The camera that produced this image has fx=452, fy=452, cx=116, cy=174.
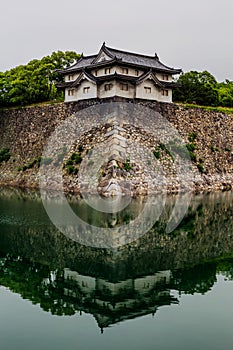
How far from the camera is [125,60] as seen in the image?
36156 mm

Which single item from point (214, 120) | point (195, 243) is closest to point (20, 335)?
point (195, 243)

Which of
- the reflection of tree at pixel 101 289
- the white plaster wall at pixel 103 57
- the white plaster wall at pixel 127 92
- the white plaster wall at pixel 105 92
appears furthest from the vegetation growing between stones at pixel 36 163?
the reflection of tree at pixel 101 289

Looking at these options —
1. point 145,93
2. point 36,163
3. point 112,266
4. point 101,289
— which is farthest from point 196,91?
point 101,289

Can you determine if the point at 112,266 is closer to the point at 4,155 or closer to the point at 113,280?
the point at 113,280

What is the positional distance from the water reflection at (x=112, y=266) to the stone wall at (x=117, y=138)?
1394 centimetres

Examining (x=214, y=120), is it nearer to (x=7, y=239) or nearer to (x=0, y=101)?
(x=0, y=101)

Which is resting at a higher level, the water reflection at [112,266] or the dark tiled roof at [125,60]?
the dark tiled roof at [125,60]

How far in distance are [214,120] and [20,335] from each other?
3514 centimetres

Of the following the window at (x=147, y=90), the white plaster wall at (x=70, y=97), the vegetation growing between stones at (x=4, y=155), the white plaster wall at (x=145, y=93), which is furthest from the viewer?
the vegetation growing between stones at (x=4, y=155)

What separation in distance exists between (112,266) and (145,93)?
25.3 metres

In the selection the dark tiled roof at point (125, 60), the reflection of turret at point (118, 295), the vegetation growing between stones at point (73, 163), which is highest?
the dark tiled roof at point (125, 60)

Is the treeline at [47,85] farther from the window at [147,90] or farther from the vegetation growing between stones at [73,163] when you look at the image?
the vegetation growing between stones at [73,163]

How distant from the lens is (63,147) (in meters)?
35.1

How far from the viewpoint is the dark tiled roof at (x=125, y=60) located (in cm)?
3550
